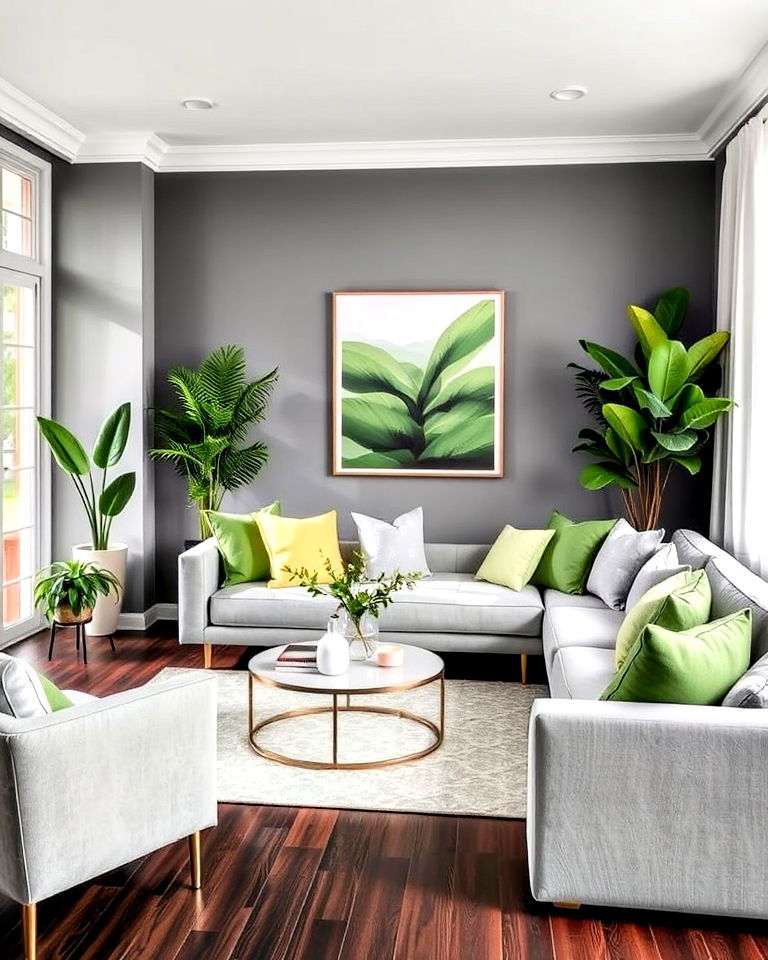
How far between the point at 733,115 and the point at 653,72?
0.65 m

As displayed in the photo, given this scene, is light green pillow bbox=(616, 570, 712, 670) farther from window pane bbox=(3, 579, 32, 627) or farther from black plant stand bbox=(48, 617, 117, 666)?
window pane bbox=(3, 579, 32, 627)

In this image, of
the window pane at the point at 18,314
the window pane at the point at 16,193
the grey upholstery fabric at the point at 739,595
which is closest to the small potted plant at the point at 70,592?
the window pane at the point at 18,314

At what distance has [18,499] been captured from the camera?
5.38 meters

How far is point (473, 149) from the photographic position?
17.9 ft

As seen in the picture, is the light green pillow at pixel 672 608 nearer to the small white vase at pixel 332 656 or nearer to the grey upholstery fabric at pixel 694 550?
the grey upholstery fabric at pixel 694 550

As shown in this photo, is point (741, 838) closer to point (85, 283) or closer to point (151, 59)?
point (151, 59)

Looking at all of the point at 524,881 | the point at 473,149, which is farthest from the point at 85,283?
the point at 524,881

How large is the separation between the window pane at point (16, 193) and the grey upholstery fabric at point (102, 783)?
365 centimetres

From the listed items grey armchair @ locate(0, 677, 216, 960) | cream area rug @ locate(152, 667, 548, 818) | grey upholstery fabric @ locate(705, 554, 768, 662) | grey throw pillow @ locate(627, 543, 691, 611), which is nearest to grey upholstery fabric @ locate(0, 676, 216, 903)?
grey armchair @ locate(0, 677, 216, 960)

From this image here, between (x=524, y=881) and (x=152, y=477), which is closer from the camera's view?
(x=524, y=881)

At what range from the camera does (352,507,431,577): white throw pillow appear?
5.11 m

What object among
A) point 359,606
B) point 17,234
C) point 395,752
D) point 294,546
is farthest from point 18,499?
point 395,752

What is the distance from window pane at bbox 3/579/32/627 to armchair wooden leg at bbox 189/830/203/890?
2.95 metres

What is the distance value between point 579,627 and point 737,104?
263 centimetres
